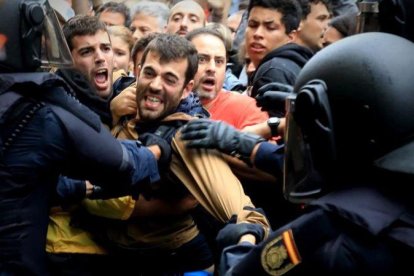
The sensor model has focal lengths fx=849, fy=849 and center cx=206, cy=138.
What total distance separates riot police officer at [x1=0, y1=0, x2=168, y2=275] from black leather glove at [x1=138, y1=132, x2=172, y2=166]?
44cm

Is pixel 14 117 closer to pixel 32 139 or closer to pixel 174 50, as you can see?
pixel 32 139

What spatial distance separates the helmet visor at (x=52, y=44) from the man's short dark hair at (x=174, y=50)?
0.77 m

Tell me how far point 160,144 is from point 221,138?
29 cm

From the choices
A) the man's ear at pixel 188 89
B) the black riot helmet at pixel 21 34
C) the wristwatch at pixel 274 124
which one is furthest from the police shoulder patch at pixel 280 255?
the man's ear at pixel 188 89

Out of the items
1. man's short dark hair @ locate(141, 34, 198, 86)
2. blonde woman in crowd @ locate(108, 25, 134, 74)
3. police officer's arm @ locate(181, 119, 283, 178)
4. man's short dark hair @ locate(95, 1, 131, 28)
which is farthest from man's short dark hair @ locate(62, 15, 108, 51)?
man's short dark hair @ locate(95, 1, 131, 28)

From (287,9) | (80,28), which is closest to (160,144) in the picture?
(80,28)

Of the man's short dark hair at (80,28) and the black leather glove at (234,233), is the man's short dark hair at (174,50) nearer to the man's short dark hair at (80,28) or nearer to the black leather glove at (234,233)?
the man's short dark hair at (80,28)

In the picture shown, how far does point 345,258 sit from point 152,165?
1423 millimetres

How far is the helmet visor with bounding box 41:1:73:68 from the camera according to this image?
330cm

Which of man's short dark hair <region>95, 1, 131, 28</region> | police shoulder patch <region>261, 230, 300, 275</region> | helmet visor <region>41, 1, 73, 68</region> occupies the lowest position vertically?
man's short dark hair <region>95, 1, 131, 28</region>

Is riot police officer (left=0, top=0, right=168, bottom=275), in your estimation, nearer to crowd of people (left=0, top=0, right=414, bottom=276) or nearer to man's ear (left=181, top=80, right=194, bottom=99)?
crowd of people (left=0, top=0, right=414, bottom=276)

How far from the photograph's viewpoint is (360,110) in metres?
2.38

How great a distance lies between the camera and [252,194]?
13.6 feet

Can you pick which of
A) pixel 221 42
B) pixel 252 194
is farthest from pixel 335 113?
pixel 221 42
